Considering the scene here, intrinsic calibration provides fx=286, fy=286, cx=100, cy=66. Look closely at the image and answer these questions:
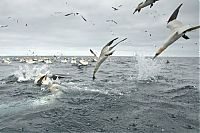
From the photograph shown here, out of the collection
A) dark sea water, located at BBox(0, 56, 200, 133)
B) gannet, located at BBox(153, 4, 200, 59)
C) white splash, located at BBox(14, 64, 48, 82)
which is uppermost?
gannet, located at BBox(153, 4, 200, 59)

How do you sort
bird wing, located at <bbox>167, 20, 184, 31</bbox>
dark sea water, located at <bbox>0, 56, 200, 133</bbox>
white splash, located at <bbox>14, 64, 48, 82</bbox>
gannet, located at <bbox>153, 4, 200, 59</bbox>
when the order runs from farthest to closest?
white splash, located at <bbox>14, 64, 48, 82</bbox>, dark sea water, located at <bbox>0, 56, 200, 133</bbox>, bird wing, located at <bbox>167, 20, 184, 31</bbox>, gannet, located at <bbox>153, 4, 200, 59</bbox>

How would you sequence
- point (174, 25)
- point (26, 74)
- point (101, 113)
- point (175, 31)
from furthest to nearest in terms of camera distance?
point (26, 74) < point (101, 113) < point (174, 25) < point (175, 31)

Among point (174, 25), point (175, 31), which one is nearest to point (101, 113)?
point (174, 25)

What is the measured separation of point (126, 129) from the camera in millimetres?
11336

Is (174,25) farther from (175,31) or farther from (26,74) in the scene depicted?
(26,74)

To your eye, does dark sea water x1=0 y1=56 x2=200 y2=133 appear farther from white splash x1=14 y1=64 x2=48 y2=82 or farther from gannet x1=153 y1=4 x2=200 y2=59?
white splash x1=14 y1=64 x2=48 y2=82

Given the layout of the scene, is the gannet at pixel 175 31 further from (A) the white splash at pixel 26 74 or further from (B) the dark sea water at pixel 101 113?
(A) the white splash at pixel 26 74

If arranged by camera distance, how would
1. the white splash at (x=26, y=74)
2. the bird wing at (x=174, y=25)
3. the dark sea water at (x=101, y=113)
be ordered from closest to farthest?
1. the bird wing at (x=174, y=25)
2. the dark sea water at (x=101, y=113)
3. the white splash at (x=26, y=74)

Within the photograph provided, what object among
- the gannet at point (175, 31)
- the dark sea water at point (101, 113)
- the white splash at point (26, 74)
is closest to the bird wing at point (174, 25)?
the gannet at point (175, 31)

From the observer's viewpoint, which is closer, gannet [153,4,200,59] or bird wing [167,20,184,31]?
gannet [153,4,200,59]

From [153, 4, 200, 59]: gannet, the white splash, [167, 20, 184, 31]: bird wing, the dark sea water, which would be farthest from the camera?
the white splash

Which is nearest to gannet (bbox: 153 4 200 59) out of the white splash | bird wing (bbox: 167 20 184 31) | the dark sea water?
bird wing (bbox: 167 20 184 31)

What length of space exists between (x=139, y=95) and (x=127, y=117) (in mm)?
6349

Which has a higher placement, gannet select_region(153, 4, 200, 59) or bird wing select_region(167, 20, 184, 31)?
bird wing select_region(167, 20, 184, 31)
